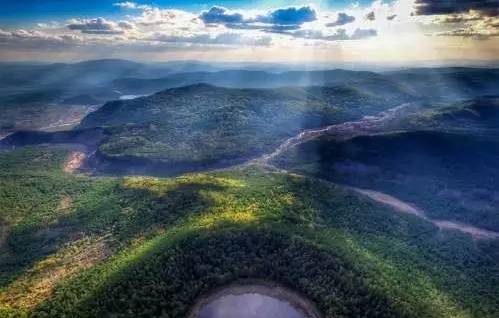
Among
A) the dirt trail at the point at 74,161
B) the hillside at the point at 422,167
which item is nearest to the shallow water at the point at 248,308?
the hillside at the point at 422,167

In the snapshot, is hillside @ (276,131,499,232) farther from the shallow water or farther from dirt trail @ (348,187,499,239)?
the shallow water

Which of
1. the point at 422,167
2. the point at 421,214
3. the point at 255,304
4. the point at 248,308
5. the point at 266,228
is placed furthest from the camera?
the point at 422,167

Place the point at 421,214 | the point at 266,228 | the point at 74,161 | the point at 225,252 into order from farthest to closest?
the point at 74,161
the point at 421,214
the point at 266,228
the point at 225,252

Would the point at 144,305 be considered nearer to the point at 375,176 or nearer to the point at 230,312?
the point at 230,312

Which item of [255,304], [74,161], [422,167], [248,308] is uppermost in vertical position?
[255,304]

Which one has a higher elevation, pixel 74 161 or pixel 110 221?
pixel 110 221

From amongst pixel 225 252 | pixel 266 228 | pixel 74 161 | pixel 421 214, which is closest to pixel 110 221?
pixel 225 252

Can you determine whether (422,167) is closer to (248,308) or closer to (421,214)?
(421,214)
